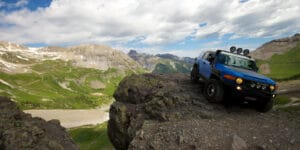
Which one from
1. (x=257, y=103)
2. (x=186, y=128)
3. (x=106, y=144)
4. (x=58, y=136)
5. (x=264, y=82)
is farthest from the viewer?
(x=106, y=144)

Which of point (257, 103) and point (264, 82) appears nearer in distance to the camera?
point (264, 82)

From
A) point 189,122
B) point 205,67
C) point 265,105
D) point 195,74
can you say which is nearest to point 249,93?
point 265,105

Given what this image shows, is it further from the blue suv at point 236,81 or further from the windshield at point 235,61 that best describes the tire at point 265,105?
the windshield at point 235,61

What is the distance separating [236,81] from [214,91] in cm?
195

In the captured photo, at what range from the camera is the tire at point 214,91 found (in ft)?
51.0

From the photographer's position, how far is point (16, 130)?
17906 mm

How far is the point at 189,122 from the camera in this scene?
14.6 m

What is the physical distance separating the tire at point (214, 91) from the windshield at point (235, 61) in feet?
5.82

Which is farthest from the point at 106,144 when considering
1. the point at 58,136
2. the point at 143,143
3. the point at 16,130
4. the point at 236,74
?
the point at 236,74

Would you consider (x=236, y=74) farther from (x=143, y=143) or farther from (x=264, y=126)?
(x=143, y=143)

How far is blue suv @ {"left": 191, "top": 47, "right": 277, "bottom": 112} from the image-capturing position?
14508 mm

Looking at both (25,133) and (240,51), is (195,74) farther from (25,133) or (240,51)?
(25,133)

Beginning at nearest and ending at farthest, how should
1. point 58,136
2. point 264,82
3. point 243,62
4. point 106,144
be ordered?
point 264,82, point 243,62, point 58,136, point 106,144

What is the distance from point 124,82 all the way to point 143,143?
39.9 feet
